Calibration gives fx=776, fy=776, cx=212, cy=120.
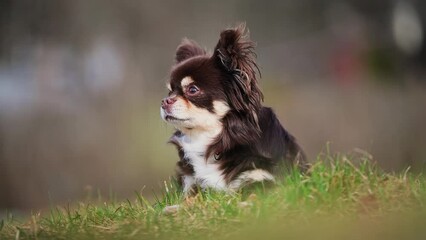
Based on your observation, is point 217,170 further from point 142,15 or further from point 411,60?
point 142,15

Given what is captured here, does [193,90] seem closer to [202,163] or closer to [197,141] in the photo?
[197,141]

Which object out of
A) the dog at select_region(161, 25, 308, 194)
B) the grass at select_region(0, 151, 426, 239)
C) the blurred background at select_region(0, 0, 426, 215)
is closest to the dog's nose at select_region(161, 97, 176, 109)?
the dog at select_region(161, 25, 308, 194)

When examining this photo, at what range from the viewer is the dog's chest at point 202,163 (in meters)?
3.82

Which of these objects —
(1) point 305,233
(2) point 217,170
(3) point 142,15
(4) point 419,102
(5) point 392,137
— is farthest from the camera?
(3) point 142,15

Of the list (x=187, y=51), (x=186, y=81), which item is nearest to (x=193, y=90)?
(x=186, y=81)

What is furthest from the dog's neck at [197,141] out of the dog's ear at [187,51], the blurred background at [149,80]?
the blurred background at [149,80]

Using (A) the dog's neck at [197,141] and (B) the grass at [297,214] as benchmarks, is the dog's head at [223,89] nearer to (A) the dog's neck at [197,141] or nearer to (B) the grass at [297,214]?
(A) the dog's neck at [197,141]

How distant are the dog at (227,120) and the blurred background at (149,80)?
104 inches

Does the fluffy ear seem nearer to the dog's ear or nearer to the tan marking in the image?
the tan marking

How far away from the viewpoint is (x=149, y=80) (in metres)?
9.85

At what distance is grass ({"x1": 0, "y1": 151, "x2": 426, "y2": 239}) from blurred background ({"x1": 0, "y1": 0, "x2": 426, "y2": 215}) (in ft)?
9.36

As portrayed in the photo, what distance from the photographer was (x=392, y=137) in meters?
7.19

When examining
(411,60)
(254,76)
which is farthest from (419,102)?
(254,76)

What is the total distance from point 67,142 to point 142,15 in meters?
3.05
